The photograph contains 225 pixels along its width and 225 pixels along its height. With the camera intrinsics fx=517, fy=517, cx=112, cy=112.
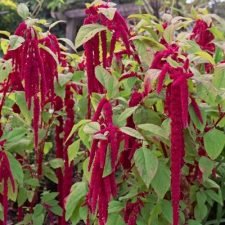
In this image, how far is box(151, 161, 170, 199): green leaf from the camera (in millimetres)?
1157

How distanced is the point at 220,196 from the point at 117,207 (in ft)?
1.15

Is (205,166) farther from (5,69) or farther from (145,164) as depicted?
(5,69)

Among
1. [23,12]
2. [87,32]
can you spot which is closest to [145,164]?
[87,32]

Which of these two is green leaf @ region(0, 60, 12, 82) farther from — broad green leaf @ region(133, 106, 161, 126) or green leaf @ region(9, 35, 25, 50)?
broad green leaf @ region(133, 106, 161, 126)

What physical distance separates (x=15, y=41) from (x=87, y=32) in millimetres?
177

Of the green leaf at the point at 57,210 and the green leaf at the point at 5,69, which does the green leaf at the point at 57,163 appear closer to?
the green leaf at the point at 57,210

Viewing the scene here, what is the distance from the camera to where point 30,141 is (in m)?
1.60

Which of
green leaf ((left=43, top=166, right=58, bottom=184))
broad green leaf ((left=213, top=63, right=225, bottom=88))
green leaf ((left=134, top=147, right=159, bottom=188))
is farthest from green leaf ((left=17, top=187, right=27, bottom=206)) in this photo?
broad green leaf ((left=213, top=63, right=225, bottom=88))

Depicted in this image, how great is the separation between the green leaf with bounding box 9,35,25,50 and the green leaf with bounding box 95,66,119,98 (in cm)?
19

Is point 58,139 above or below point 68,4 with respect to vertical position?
below

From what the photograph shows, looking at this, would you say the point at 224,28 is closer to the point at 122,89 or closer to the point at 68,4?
the point at 122,89

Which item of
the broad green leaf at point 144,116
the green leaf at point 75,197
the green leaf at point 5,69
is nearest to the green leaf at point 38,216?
the green leaf at point 75,197

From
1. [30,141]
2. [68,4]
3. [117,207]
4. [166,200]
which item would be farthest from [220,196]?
[68,4]

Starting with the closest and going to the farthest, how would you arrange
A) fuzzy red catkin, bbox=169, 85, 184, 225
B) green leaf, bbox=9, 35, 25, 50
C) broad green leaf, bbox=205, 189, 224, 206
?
fuzzy red catkin, bbox=169, 85, 184, 225 < green leaf, bbox=9, 35, 25, 50 < broad green leaf, bbox=205, 189, 224, 206
